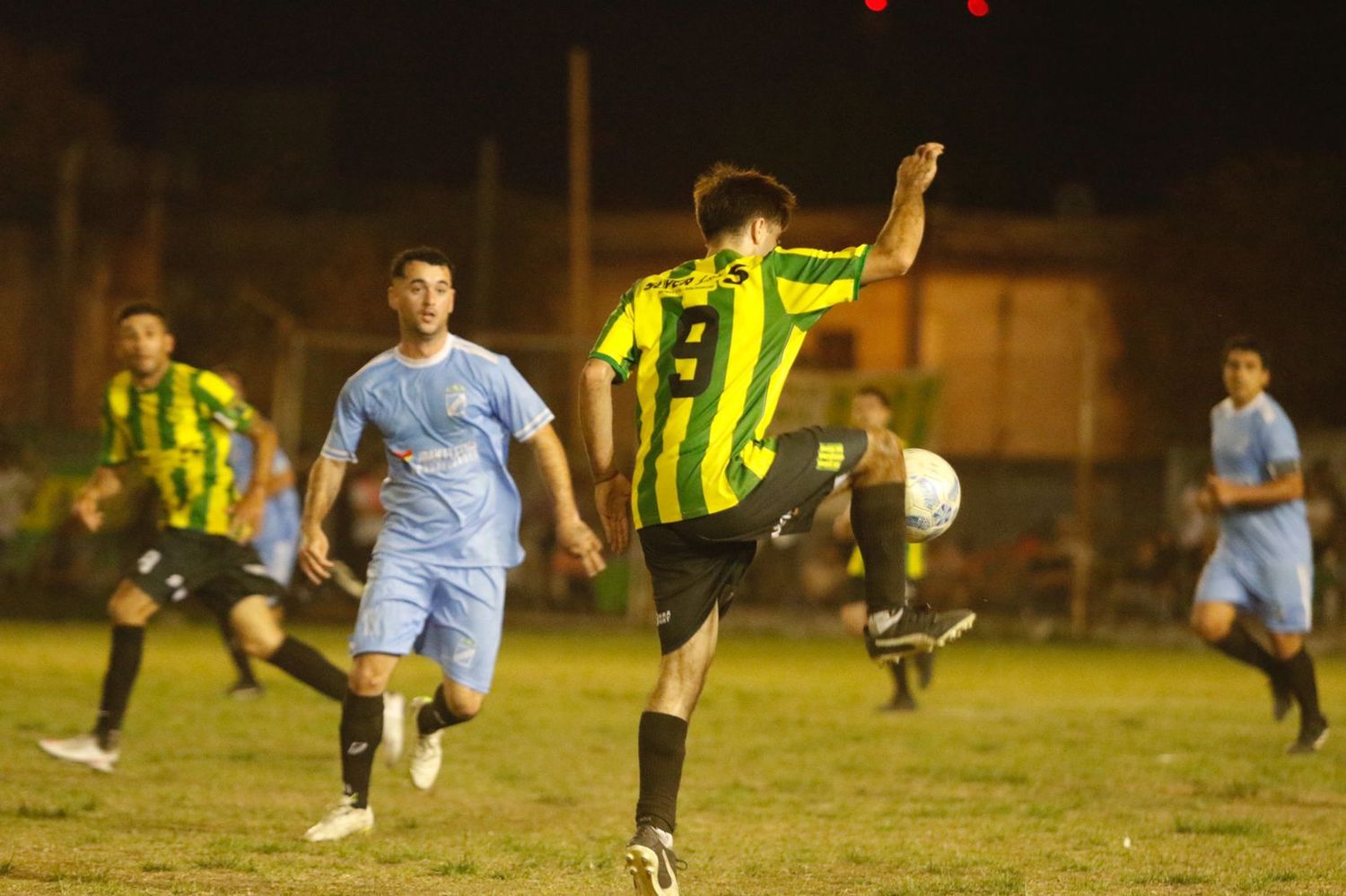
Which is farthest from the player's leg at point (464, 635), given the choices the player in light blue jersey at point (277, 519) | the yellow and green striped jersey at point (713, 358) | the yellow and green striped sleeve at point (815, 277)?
the player in light blue jersey at point (277, 519)

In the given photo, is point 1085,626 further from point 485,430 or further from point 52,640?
point 485,430

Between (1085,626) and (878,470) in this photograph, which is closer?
(878,470)

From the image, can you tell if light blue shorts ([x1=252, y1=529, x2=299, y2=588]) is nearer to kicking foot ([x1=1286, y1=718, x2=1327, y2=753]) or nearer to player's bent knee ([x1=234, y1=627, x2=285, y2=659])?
player's bent knee ([x1=234, y1=627, x2=285, y2=659])

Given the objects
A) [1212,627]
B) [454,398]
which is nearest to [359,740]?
[454,398]

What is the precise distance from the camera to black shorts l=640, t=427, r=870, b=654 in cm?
547

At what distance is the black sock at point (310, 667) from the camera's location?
8.69 meters

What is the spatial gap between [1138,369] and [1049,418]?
109 inches

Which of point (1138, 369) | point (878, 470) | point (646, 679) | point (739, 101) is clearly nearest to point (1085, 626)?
point (646, 679)

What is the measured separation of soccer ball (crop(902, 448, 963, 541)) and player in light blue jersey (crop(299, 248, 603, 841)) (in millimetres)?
1467

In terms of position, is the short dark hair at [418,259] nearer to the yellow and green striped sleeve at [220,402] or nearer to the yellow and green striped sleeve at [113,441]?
the yellow and green striped sleeve at [220,402]

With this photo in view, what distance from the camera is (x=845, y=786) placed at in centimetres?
852

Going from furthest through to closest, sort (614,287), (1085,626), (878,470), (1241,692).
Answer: (614,287) < (1085,626) < (1241,692) < (878,470)

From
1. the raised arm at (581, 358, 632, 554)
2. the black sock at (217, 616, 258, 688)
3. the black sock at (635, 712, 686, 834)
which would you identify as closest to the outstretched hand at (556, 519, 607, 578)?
the raised arm at (581, 358, 632, 554)

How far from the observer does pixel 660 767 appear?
5523 mm
